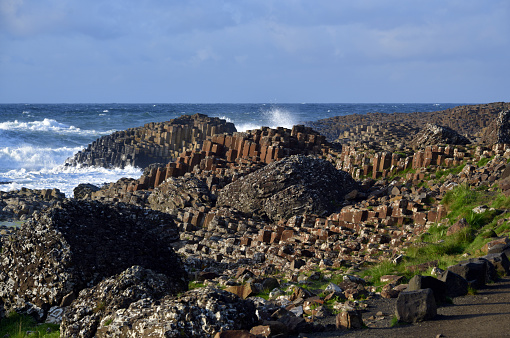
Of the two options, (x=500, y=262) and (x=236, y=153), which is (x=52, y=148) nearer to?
(x=236, y=153)

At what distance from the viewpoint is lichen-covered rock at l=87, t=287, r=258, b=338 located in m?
5.67

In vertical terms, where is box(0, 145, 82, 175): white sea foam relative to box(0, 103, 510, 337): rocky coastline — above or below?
below

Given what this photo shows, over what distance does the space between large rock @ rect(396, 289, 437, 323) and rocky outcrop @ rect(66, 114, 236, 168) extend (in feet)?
120

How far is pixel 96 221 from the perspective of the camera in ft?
32.0

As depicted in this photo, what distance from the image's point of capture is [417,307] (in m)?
6.35

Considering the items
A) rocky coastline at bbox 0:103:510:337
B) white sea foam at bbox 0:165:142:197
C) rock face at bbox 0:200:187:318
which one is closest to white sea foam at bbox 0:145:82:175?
white sea foam at bbox 0:165:142:197

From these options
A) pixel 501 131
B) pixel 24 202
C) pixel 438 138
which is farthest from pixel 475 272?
pixel 24 202

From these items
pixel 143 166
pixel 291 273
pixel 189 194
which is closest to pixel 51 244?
pixel 291 273

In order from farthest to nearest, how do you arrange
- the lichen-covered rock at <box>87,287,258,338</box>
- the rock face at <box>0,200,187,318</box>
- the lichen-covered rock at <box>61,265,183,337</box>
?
the rock face at <box>0,200,187,318</box> → the lichen-covered rock at <box>61,265,183,337</box> → the lichen-covered rock at <box>87,287,258,338</box>

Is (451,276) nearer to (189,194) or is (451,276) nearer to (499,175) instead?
(499,175)

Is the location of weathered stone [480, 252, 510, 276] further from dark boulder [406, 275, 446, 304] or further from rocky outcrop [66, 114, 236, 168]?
rocky outcrop [66, 114, 236, 168]

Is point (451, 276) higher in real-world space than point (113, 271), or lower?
higher

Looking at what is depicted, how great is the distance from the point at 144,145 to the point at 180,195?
26437mm

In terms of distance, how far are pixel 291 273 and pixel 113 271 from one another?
3.82 m
